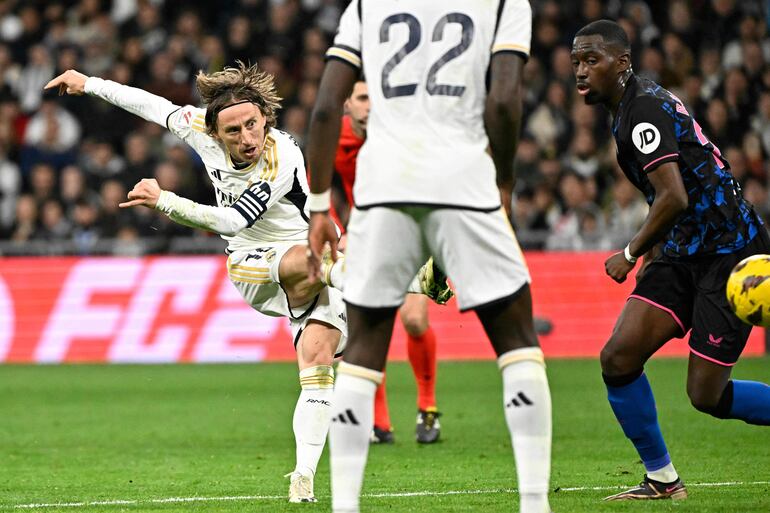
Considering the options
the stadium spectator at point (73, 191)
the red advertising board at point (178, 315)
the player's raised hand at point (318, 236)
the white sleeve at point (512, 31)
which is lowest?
the red advertising board at point (178, 315)

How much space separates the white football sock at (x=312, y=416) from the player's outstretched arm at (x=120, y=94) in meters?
1.72

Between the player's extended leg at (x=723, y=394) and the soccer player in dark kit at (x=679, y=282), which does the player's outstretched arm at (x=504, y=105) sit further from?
the player's extended leg at (x=723, y=394)

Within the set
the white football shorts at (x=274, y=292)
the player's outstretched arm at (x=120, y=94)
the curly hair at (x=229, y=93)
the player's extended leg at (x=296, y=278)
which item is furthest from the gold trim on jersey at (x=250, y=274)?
the player's outstretched arm at (x=120, y=94)

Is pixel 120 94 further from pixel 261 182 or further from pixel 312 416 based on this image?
pixel 312 416

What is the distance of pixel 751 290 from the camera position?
585cm

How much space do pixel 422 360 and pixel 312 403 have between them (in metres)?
2.75

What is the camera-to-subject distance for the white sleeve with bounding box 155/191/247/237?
618cm

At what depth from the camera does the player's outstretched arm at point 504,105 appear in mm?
4598

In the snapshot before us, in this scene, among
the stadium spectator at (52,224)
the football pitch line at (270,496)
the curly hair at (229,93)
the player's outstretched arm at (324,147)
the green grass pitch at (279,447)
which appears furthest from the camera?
the stadium spectator at (52,224)

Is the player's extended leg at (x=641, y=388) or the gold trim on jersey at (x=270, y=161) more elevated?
the gold trim on jersey at (x=270, y=161)

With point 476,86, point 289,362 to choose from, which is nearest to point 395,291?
point 476,86

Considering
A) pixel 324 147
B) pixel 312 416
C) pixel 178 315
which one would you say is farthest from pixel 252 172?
pixel 178 315

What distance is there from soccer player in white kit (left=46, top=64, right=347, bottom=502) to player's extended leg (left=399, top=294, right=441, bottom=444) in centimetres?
212

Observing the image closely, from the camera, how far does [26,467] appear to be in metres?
7.89
